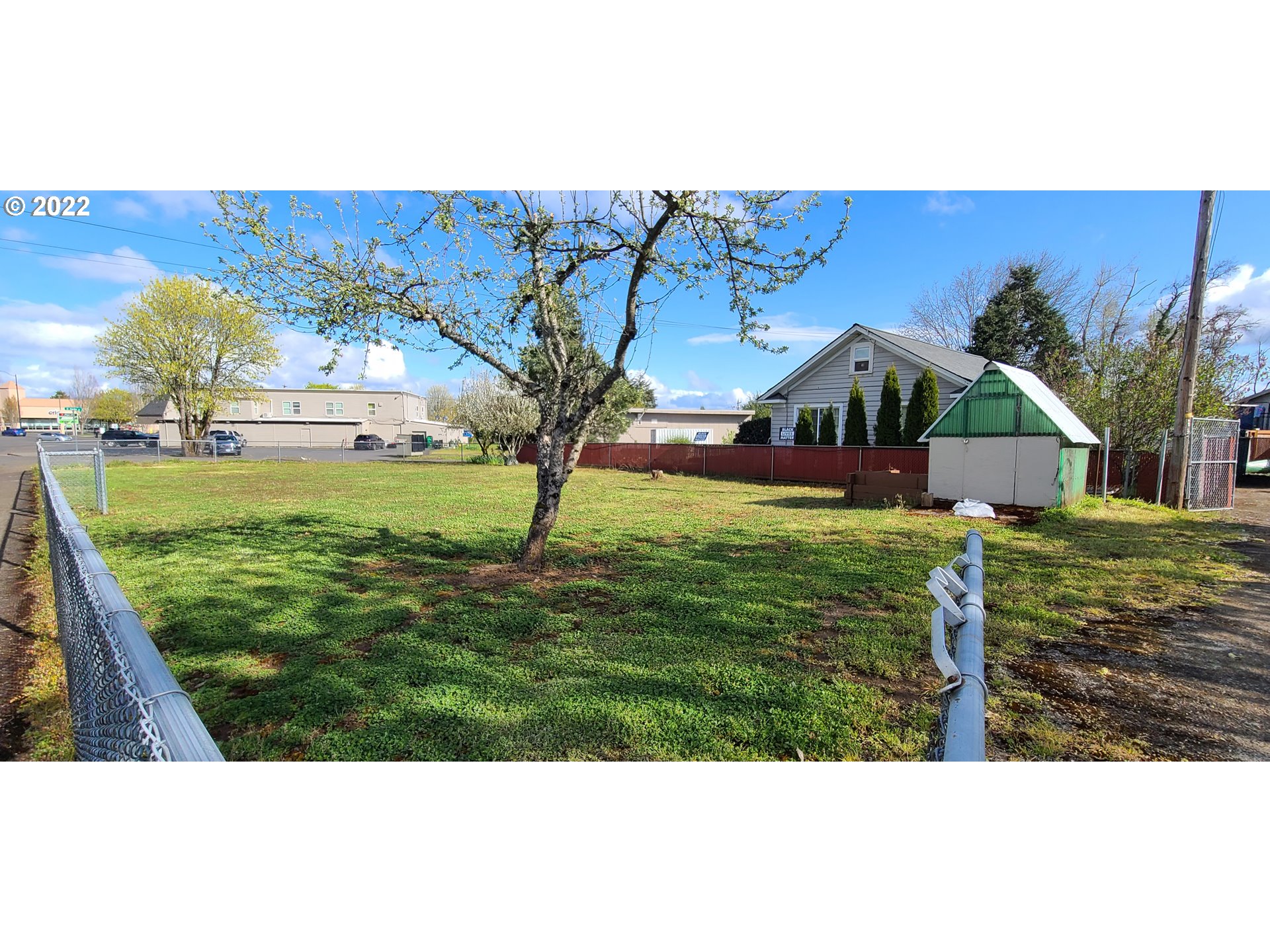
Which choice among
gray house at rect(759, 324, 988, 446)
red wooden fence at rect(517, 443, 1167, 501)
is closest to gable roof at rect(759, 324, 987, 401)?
Result: gray house at rect(759, 324, 988, 446)

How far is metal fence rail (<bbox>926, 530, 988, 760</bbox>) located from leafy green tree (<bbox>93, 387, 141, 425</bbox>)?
5289 cm

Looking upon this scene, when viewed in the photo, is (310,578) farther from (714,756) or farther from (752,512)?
(752,512)

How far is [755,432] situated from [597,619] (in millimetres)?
25565

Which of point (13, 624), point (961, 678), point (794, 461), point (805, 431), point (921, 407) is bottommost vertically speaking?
point (13, 624)

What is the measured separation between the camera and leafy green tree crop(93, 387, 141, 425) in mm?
A: 41781

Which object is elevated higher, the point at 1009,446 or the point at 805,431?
the point at 805,431

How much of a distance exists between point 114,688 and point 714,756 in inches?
89.1

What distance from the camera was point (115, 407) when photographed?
44125 millimetres

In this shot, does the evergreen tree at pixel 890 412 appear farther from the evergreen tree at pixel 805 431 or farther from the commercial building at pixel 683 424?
the commercial building at pixel 683 424

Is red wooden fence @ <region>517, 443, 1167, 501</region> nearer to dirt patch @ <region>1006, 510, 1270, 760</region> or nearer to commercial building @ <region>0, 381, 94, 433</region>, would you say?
dirt patch @ <region>1006, 510, 1270, 760</region>

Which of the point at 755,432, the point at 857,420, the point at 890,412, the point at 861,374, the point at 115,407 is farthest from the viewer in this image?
the point at 115,407

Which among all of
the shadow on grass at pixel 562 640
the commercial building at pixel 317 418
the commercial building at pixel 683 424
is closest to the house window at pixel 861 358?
the shadow on grass at pixel 562 640

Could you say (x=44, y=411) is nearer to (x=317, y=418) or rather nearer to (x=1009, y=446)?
(x=317, y=418)

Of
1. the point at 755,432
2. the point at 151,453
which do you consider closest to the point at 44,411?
the point at 151,453
